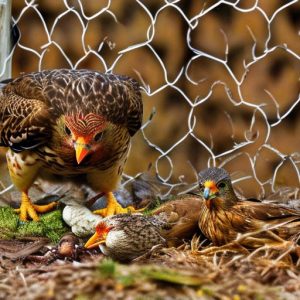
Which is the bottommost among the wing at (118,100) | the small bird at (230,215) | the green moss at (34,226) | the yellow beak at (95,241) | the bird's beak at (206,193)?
the green moss at (34,226)

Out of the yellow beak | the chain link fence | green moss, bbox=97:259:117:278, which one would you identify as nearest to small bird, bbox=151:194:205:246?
the yellow beak

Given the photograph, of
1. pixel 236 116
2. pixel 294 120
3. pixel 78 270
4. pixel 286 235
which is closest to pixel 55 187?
pixel 236 116

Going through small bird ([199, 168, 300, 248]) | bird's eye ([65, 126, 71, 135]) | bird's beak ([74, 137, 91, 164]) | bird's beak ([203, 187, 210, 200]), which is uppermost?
bird's eye ([65, 126, 71, 135])

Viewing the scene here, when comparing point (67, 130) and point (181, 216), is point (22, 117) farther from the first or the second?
point (181, 216)

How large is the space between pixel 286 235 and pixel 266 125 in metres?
1.48

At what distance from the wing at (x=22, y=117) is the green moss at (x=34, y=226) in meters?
0.43

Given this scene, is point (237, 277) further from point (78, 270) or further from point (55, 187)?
point (55, 187)

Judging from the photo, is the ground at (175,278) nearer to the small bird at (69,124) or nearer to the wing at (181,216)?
the wing at (181,216)

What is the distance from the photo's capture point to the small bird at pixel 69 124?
3.75m

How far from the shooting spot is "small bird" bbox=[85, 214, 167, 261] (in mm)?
3363

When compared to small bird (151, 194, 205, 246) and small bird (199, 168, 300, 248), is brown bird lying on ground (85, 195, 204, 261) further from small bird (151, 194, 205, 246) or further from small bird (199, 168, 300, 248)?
small bird (199, 168, 300, 248)

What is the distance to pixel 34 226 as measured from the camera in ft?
13.7

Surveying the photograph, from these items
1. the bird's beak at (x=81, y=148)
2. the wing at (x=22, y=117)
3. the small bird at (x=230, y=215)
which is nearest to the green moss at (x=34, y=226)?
the wing at (x=22, y=117)

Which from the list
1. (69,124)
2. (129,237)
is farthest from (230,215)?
(69,124)
